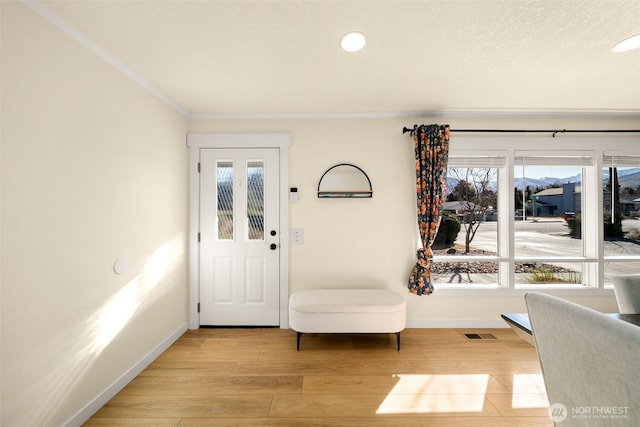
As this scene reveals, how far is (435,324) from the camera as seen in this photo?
9.82 ft

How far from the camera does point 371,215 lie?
3.01 m

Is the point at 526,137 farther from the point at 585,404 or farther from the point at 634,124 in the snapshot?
the point at 585,404

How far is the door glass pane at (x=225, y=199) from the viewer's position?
3.04 metres

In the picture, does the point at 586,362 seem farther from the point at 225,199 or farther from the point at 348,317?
the point at 225,199

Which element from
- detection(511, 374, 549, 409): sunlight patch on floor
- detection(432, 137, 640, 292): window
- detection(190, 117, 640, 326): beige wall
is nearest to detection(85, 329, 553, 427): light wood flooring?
detection(511, 374, 549, 409): sunlight patch on floor

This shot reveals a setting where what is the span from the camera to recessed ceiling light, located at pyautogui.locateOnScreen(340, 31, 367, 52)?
1.66m

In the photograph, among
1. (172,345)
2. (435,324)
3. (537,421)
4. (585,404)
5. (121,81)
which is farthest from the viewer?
(435,324)

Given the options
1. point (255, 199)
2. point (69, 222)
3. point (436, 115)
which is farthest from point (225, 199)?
point (436, 115)

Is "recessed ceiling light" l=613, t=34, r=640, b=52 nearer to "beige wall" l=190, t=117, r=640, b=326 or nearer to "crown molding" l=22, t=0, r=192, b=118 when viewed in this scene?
"beige wall" l=190, t=117, r=640, b=326

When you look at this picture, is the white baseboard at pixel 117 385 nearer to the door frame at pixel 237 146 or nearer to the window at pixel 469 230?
the door frame at pixel 237 146

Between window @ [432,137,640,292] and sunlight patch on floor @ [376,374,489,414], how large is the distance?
1118mm

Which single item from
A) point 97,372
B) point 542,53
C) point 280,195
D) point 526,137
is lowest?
point 97,372

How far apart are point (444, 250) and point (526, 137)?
1.57m

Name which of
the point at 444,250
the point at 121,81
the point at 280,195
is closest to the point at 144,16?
the point at 121,81
